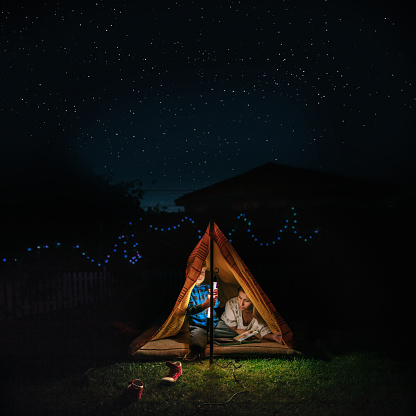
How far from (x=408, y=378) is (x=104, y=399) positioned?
3535 millimetres

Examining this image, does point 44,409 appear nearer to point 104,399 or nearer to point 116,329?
point 104,399

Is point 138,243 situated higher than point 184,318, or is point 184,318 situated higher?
point 138,243

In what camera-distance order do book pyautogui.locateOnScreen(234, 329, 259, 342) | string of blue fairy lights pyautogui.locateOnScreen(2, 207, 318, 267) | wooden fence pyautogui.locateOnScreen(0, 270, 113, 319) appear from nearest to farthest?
book pyautogui.locateOnScreen(234, 329, 259, 342)
wooden fence pyautogui.locateOnScreen(0, 270, 113, 319)
string of blue fairy lights pyautogui.locateOnScreen(2, 207, 318, 267)

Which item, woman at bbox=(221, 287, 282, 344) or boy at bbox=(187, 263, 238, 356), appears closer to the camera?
boy at bbox=(187, 263, 238, 356)

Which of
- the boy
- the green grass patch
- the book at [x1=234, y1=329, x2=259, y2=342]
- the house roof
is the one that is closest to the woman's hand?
the book at [x1=234, y1=329, x2=259, y2=342]

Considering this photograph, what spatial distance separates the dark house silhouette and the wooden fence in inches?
119

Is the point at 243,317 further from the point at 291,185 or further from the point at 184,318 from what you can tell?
the point at 291,185

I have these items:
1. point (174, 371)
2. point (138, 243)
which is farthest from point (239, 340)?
point (138, 243)

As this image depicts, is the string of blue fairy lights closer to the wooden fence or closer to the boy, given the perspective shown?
the wooden fence

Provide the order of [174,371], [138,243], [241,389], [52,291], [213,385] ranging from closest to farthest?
[241,389], [213,385], [174,371], [52,291], [138,243]

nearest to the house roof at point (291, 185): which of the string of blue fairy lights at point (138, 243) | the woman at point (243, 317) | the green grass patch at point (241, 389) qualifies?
the string of blue fairy lights at point (138, 243)

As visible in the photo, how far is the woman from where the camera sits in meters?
5.50

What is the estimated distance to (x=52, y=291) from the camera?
28.0 ft

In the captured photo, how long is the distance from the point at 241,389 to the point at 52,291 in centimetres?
607
